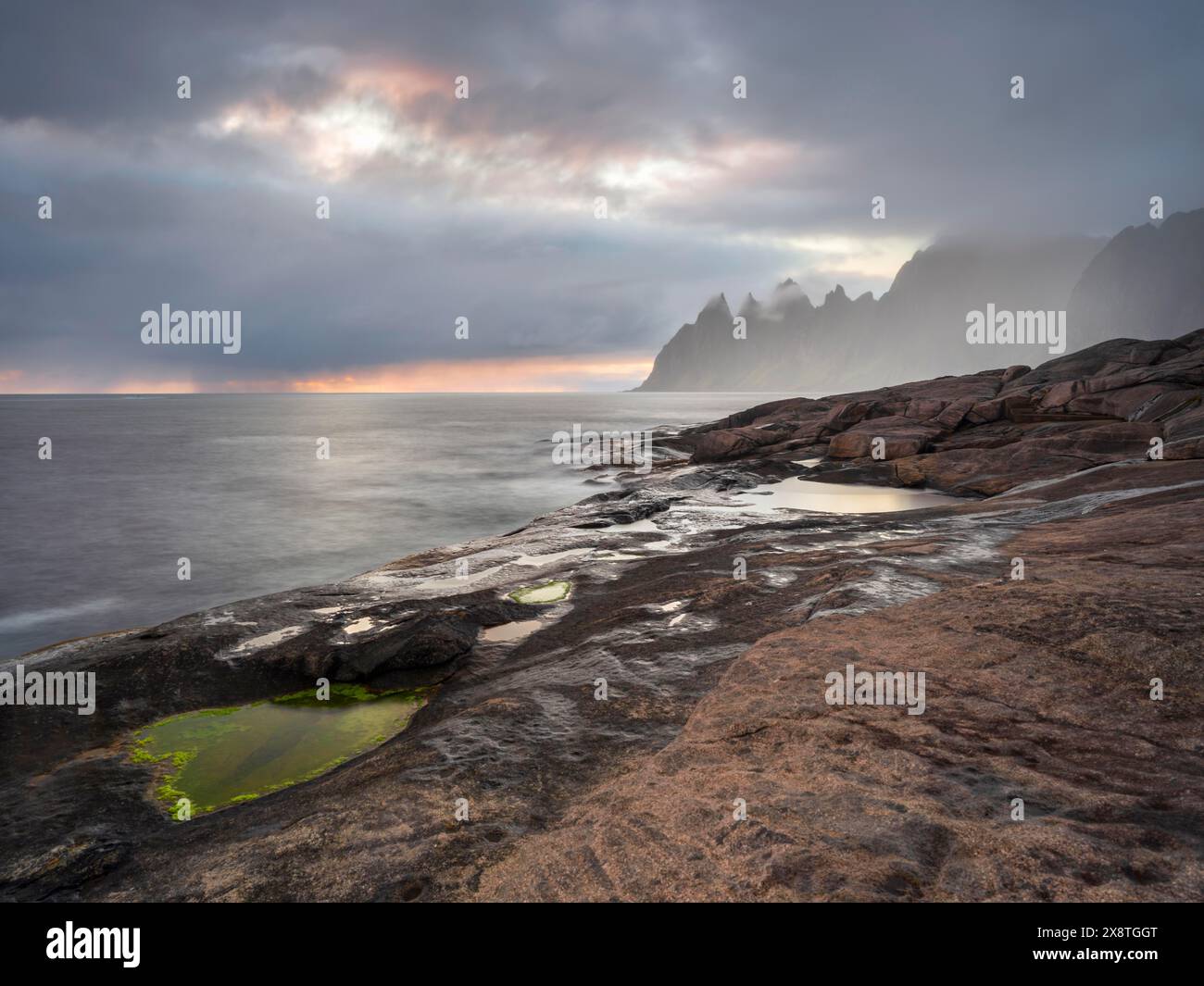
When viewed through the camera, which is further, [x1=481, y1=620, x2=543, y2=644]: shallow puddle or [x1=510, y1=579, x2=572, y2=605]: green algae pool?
[x1=510, y1=579, x2=572, y2=605]: green algae pool

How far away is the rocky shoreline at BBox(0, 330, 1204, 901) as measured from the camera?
15.4 feet

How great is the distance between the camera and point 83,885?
604cm

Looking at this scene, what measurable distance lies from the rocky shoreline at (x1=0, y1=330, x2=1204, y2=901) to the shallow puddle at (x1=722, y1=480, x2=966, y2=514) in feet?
30.0

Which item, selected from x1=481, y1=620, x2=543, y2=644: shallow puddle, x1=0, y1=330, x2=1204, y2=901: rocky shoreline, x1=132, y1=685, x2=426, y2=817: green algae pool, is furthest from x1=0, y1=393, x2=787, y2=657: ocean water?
x1=481, y1=620, x2=543, y2=644: shallow puddle

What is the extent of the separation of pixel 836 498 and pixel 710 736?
23123 millimetres

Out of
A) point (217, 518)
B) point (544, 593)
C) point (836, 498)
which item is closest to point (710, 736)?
point (544, 593)

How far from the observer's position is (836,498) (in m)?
28.0

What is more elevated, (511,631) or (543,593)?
(543,593)

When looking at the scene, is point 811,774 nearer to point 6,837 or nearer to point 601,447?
point 6,837

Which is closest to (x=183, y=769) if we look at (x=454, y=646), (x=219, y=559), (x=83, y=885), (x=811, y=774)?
(x=83, y=885)

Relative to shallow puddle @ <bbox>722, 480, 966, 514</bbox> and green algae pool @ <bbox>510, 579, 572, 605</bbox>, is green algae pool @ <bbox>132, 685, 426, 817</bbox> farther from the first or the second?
shallow puddle @ <bbox>722, 480, 966, 514</bbox>

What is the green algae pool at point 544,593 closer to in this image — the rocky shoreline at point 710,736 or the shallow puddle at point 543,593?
the shallow puddle at point 543,593

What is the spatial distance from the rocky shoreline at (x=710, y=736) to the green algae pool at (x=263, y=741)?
0.43 m

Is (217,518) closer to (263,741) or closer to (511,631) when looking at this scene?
(511,631)
